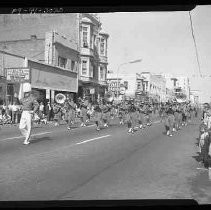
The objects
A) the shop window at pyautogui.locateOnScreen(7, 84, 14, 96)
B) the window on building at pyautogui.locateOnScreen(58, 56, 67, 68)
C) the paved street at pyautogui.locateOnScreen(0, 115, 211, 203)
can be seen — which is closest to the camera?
the paved street at pyautogui.locateOnScreen(0, 115, 211, 203)

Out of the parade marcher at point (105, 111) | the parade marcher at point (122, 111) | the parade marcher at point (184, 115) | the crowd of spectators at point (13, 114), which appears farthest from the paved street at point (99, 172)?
the parade marcher at point (122, 111)

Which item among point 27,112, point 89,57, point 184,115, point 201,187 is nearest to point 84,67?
point 89,57

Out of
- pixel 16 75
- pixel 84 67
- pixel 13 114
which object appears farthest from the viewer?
pixel 84 67

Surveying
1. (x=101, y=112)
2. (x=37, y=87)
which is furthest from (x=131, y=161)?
(x=37, y=87)

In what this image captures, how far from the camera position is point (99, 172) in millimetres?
7621

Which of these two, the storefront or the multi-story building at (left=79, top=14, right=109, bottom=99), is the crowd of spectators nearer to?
the storefront

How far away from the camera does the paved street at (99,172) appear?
241 inches

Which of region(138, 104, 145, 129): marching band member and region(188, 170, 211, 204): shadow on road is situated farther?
region(138, 104, 145, 129): marching band member

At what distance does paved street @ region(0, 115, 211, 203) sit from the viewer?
6.12 meters

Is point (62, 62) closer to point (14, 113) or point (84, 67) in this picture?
point (84, 67)

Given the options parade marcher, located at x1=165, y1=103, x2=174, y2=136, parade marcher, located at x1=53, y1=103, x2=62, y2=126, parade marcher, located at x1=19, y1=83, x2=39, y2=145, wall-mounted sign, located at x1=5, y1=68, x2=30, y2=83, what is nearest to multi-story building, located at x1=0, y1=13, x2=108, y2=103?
parade marcher, located at x1=53, y1=103, x2=62, y2=126

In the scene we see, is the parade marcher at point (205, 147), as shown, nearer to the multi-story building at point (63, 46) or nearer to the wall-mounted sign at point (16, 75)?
the wall-mounted sign at point (16, 75)

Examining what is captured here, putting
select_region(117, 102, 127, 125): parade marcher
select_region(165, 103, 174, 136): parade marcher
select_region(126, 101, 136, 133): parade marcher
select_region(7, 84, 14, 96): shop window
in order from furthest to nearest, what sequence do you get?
select_region(117, 102, 127, 125): parade marcher
select_region(7, 84, 14, 96): shop window
select_region(126, 101, 136, 133): parade marcher
select_region(165, 103, 174, 136): parade marcher
